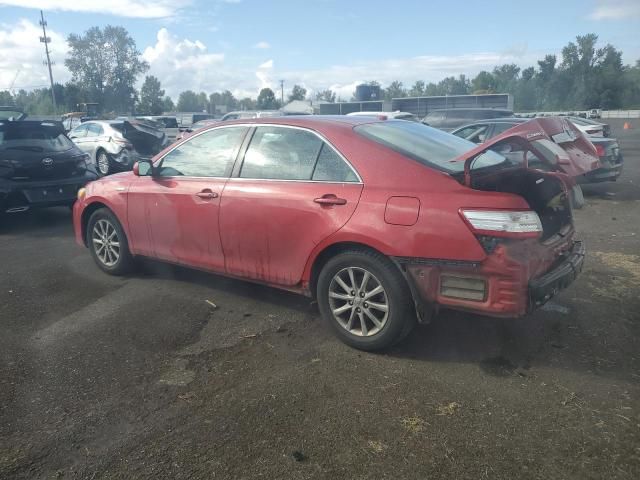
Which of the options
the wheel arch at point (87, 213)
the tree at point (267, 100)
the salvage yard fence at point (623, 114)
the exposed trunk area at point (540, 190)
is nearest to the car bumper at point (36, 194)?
the wheel arch at point (87, 213)

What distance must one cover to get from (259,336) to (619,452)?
2.45 m

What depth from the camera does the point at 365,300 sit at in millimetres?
3676

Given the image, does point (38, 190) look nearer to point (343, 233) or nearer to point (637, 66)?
point (343, 233)

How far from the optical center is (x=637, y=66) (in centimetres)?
9494

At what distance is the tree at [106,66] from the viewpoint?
8150 cm

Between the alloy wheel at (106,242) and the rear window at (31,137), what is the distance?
3.39 meters

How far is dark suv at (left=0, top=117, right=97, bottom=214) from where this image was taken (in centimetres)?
773

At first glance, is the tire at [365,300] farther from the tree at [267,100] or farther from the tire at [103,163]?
the tree at [267,100]

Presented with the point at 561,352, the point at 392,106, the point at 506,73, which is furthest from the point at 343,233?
the point at 506,73

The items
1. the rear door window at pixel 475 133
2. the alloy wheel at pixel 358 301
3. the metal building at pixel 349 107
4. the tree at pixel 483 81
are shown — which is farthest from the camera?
the tree at pixel 483 81

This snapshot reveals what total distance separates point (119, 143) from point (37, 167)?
6686 millimetres

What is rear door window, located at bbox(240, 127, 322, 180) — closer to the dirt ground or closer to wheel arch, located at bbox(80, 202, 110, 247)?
the dirt ground

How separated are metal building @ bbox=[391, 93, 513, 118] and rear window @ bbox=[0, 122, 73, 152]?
2576 centimetres

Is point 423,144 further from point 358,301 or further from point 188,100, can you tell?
point 188,100
